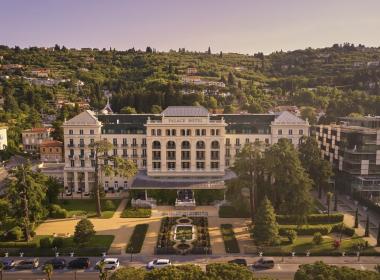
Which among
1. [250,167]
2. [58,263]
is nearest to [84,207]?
[58,263]

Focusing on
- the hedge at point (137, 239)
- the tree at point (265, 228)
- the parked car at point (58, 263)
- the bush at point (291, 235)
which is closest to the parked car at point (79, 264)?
the parked car at point (58, 263)

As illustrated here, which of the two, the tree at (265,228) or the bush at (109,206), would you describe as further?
the bush at (109,206)

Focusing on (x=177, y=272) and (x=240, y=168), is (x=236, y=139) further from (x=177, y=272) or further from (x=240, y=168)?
(x=177, y=272)

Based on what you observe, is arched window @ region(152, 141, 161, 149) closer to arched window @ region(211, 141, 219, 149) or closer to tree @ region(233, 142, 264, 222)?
arched window @ region(211, 141, 219, 149)

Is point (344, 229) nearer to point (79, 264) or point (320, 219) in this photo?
point (320, 219)

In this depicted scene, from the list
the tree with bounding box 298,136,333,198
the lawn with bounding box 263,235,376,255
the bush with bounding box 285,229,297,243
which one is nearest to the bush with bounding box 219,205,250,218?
the bush with bounding box 285,229,297,243

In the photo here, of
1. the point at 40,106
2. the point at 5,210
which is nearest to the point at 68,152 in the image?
the point at 5,210

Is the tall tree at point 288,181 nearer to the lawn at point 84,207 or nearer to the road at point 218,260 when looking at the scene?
the road at point 218,260
